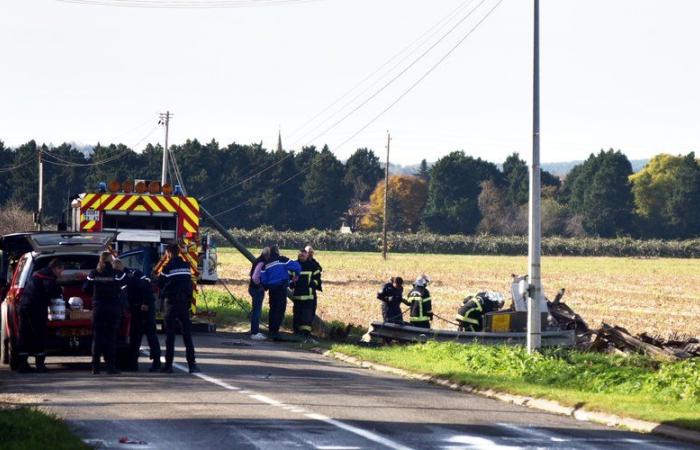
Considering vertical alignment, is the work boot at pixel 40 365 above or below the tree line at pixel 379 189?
below

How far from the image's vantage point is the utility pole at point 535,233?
20.3 metres

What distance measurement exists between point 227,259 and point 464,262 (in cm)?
1583

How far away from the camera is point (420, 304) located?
2494cm

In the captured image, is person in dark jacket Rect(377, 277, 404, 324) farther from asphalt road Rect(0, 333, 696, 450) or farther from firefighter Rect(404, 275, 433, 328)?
asphalt road Rect(0, 333, 696, 450)

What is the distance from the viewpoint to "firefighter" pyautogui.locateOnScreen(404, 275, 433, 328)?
2486 cm

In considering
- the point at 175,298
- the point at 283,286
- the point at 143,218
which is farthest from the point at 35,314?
the point at 143,218

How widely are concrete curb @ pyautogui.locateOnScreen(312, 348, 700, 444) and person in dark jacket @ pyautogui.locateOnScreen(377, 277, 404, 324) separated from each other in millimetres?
3854

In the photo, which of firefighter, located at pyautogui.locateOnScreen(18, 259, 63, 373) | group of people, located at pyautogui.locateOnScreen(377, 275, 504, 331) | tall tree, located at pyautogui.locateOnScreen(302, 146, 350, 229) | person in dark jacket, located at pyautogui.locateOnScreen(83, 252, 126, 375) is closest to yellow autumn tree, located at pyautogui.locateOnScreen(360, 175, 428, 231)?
tall tree, located at pyautogui.locateOnScreen(302, 146, 350, 229)

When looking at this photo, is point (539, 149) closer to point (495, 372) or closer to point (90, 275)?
point (495, 372)

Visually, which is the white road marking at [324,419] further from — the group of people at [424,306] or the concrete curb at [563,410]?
the group of people at [424,306]

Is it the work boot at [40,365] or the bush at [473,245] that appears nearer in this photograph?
the work boot at [40,365]

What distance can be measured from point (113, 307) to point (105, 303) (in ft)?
0.45

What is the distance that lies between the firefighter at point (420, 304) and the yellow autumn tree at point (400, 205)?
108668 millimetres

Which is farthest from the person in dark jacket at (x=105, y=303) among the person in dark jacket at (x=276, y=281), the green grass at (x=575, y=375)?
the person in dark jacket at (x=276, y=281)
